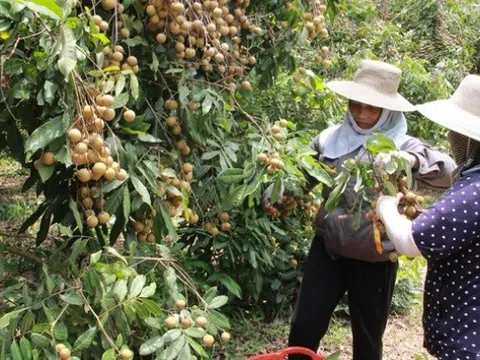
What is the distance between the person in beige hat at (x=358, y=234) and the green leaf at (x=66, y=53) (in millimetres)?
1056

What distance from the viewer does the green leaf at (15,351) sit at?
1490 millimetres

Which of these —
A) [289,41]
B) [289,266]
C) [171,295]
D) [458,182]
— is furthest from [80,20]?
[289,266]

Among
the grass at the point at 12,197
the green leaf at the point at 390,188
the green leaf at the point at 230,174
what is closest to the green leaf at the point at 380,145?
the green leaf at the point at 390,188

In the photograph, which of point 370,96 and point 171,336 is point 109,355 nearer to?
point 171,336

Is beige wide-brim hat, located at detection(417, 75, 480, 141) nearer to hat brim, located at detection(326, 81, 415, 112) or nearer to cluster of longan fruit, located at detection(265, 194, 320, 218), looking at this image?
hat brim, located at detection(326, 81, 415, 112)

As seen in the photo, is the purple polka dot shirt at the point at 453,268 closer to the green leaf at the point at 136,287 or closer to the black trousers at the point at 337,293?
the black trousers at the point at 337,293

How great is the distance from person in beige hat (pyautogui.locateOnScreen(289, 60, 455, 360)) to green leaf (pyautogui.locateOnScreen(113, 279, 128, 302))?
78 centimetres

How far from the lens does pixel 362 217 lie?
2184mm

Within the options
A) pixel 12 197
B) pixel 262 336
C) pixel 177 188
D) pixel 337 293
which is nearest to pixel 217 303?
pixel 177 188

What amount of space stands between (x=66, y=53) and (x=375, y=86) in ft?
4.03

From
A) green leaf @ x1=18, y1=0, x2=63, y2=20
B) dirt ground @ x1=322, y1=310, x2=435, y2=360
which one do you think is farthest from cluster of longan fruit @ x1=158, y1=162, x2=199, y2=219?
dirt ground @ x1=322, y1=310, x2=435, y2=360

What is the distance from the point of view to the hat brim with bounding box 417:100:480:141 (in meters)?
1.61

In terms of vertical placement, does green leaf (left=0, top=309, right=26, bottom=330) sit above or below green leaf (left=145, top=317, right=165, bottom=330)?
above

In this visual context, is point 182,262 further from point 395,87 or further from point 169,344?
point 395,87
